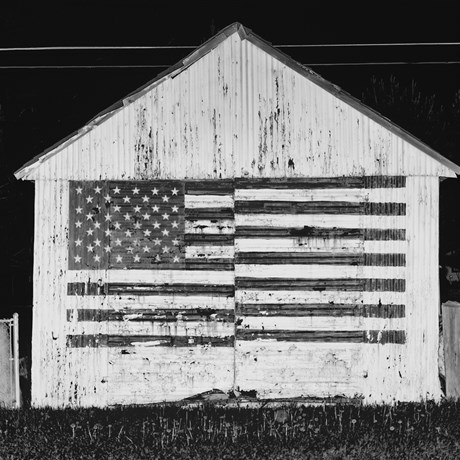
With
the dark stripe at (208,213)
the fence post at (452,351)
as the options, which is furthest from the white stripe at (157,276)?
the fence post at (452,351)

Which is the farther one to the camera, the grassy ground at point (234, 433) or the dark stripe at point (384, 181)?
the dark stripe at point (384, 181)

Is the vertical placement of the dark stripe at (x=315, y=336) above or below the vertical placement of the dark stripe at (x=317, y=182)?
below

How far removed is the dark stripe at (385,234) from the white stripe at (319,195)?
0.40m

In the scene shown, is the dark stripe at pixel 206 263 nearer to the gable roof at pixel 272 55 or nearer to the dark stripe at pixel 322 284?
the dark stripe at pixel 322 284

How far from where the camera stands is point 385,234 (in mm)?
11352

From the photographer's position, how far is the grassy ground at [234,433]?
340 inches

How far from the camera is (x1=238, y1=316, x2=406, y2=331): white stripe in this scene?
11353 millimetres

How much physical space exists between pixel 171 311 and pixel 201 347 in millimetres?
646

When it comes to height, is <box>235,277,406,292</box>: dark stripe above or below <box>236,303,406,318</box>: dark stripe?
above

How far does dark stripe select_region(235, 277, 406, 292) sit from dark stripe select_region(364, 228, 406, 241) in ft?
1.89

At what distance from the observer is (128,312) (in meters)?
11.4

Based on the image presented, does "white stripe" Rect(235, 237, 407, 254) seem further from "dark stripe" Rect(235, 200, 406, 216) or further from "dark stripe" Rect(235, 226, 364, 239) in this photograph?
"dark stripe" Rect(235, 200, 406, 216)

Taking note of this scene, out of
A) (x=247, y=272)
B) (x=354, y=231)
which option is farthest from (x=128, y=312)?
(x=354, y=231)

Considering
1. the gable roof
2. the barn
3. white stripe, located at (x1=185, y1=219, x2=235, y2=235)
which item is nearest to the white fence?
the barn
